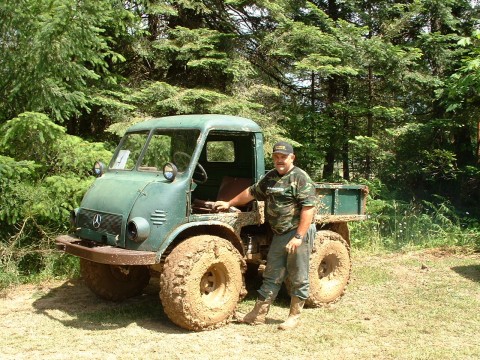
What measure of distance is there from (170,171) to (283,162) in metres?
1.20

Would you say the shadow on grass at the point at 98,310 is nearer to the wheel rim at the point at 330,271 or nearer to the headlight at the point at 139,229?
the headlight at the point at 139,229

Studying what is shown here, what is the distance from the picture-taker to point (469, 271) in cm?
808

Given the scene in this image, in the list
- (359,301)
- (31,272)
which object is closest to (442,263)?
(359,301)

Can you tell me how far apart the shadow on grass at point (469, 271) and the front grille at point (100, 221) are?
218 inches

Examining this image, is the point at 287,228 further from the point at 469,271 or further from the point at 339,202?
the point at 469,271

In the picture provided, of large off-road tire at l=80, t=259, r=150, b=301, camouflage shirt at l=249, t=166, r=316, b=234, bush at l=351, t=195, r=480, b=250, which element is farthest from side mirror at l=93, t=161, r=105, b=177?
bush at l=351, t=195, r=480, b=250

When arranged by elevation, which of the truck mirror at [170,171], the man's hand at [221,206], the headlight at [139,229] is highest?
the truck mirror at [170,171]

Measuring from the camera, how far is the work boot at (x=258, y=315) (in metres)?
5.35

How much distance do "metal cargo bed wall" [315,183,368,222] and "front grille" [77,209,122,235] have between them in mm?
2479

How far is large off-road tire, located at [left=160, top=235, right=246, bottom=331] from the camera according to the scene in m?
4.89

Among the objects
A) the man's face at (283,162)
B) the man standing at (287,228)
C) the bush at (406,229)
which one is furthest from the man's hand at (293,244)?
the bush at (406,229)

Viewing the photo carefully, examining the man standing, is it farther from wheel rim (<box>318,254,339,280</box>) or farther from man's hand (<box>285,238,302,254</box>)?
wheel rim (<box>318,254,339,280</box>)

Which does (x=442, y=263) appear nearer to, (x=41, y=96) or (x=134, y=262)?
(x=134, y=262)

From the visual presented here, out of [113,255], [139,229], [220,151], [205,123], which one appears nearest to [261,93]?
[220,151]
